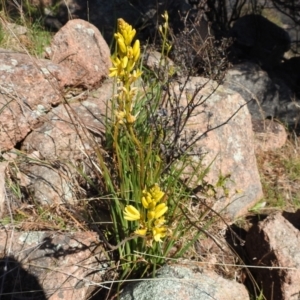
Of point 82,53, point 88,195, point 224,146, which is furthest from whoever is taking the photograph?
point 82,53

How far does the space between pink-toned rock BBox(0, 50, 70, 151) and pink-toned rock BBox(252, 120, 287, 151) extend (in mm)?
1765

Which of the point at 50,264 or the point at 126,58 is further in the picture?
the point at 50,264

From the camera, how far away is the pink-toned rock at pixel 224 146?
13.3ft

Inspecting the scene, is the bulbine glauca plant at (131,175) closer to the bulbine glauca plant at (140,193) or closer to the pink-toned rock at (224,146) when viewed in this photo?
the bulbine glauca plant at (140,193)

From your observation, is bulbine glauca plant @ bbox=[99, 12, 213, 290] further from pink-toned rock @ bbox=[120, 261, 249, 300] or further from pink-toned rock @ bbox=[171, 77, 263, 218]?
pink-toned rock @ bbox=[171, 77, 263, 218]

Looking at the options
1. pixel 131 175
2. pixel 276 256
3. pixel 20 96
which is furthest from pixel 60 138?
pixel 276 256

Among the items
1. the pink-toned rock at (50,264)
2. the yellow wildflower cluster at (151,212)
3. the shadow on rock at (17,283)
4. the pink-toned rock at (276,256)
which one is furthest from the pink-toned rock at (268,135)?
the yellow wildflower cluster at (151,212)

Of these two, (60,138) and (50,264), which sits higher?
(60,138)

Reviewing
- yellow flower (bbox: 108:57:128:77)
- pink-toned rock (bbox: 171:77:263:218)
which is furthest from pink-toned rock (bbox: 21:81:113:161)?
yellow flower (bbox: 108:57:128:77)

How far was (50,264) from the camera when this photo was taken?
3.32m

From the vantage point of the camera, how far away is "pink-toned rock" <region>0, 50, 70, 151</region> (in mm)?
3855

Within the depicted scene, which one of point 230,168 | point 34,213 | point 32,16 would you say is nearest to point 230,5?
point 32,16

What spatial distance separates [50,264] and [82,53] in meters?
1.81

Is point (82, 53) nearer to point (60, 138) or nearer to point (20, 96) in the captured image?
point (20, 96)
